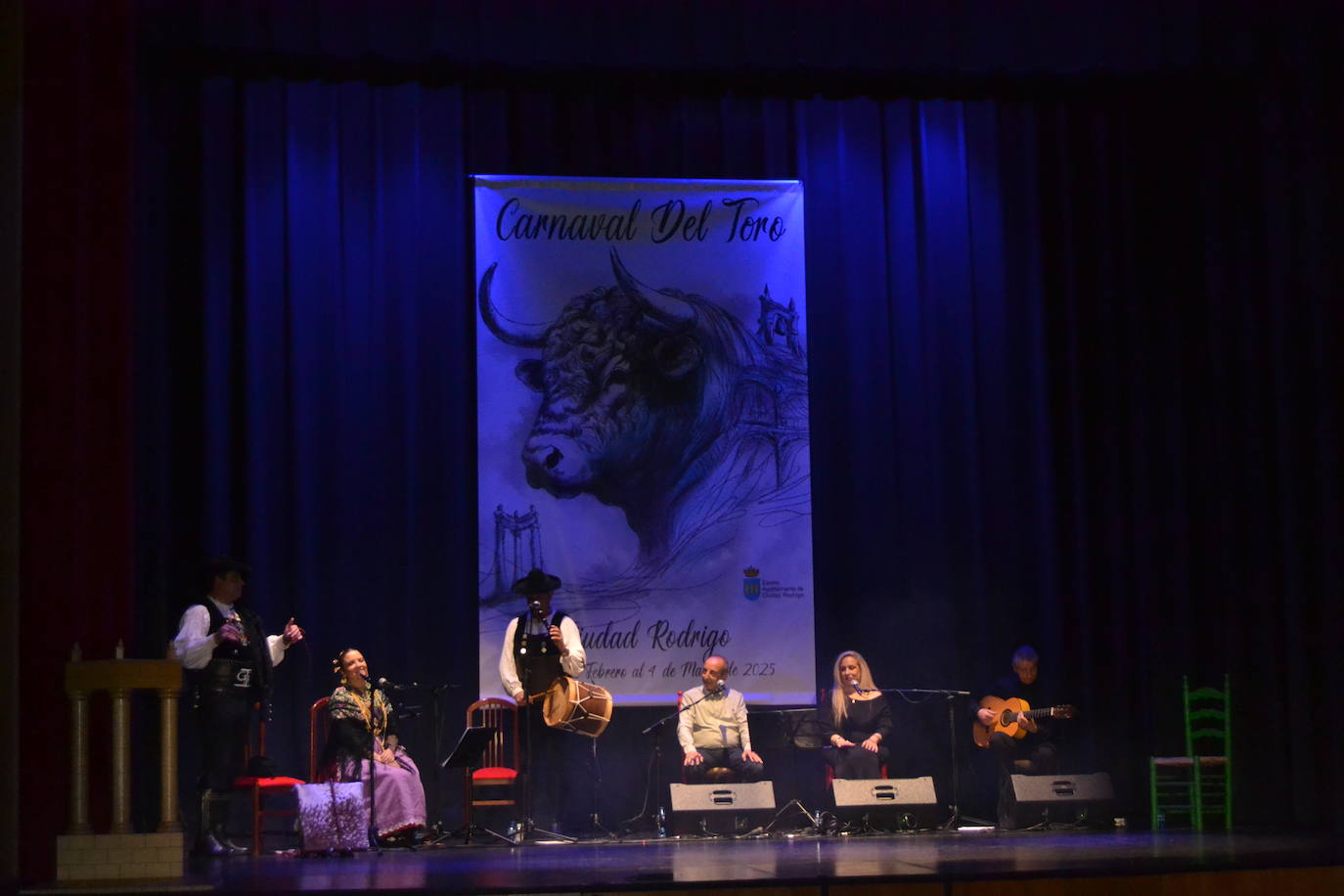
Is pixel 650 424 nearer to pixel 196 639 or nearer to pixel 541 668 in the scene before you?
pixel 541 668

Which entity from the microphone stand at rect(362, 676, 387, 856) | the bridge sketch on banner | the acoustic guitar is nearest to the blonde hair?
the bridge sketch on banner

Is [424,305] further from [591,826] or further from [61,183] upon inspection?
[591,826]

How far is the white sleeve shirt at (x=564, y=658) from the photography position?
8016mm

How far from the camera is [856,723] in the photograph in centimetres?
841

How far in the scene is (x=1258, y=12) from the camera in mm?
8867

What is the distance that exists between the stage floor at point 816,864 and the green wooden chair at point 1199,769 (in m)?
0.54

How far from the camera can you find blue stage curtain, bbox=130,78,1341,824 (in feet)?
28.7

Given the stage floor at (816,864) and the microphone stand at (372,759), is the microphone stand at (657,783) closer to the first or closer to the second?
the stage floor at (816,864)

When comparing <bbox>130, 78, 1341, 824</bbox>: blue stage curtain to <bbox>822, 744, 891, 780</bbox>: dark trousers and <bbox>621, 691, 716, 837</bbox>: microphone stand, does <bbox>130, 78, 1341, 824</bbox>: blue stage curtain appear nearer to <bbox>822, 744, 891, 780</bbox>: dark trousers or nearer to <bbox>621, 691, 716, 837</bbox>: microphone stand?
<bbox>822, 744, 891, 780</bbox>: dark trousers

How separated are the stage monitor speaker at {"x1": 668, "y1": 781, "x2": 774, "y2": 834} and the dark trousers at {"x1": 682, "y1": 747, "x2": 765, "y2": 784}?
0.88ft

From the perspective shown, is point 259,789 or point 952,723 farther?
point 952,723

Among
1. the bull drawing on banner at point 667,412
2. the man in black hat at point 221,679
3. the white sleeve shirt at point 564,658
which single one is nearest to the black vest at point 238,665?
the man in black hat at point 221,679

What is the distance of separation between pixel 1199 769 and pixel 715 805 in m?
2.71

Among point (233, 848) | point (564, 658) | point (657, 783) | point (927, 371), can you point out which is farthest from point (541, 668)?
point (927, 371)
